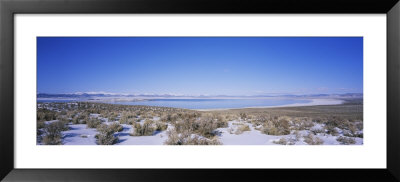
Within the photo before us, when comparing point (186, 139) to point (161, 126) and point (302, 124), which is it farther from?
point (302, 124)

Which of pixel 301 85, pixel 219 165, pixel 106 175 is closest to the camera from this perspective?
pixel 106 175

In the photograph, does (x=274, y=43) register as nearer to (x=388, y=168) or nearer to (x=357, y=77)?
(x=357, y=77)

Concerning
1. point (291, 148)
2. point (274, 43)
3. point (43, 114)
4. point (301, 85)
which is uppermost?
point (274, 43)

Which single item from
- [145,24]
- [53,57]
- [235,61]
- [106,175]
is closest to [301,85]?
[235,61]

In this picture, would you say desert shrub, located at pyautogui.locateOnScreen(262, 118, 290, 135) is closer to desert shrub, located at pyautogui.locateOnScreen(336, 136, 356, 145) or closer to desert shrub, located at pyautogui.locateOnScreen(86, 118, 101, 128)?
desert shrub, located at pyautogui.locateOnScreen(336, 136, 356, 145)

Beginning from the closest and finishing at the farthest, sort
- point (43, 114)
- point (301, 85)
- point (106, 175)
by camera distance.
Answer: point (106, 175)
point (43, 114)
point (301, 85)

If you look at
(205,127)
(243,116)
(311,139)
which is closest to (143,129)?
(205,127)
